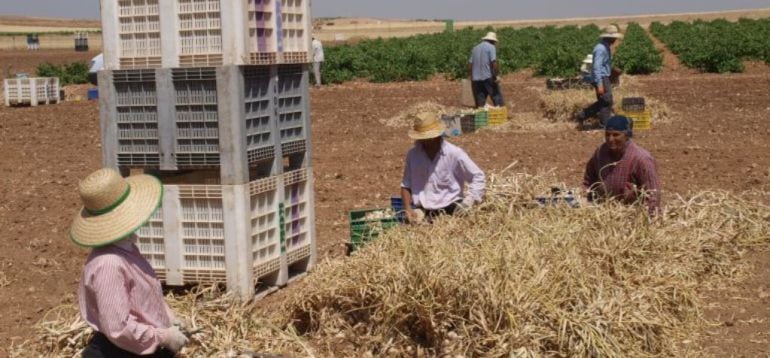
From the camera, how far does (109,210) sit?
507cm

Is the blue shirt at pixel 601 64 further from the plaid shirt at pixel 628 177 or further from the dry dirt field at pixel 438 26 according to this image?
the dry dirt field at pixel 438 26

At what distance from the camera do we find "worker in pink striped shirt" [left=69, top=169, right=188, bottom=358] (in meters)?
4.88

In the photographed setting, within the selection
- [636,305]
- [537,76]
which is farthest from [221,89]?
[537,76]

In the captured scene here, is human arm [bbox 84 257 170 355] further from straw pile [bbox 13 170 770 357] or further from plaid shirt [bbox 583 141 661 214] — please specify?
plaid shirt [bbox 583 141 661 214]

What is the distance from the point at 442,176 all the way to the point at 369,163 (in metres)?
6.03

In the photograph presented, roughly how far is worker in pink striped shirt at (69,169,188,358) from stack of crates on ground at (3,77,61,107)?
22401 millimetres

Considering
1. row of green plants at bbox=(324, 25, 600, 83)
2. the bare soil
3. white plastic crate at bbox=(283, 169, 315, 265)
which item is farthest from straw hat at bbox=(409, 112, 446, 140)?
row of green plants at bbox=(324, 25, 600, 83)

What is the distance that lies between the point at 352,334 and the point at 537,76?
89.2 feet

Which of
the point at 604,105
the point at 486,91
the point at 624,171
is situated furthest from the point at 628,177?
the point at 486,91

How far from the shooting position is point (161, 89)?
7891mm

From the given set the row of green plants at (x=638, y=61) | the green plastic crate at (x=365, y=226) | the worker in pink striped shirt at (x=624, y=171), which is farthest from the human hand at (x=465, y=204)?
the row of green plants at (x=638, y=61)

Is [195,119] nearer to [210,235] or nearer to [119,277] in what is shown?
[210,235]

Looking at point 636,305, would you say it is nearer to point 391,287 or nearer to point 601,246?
point 601,246

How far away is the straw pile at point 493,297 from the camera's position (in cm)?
596
